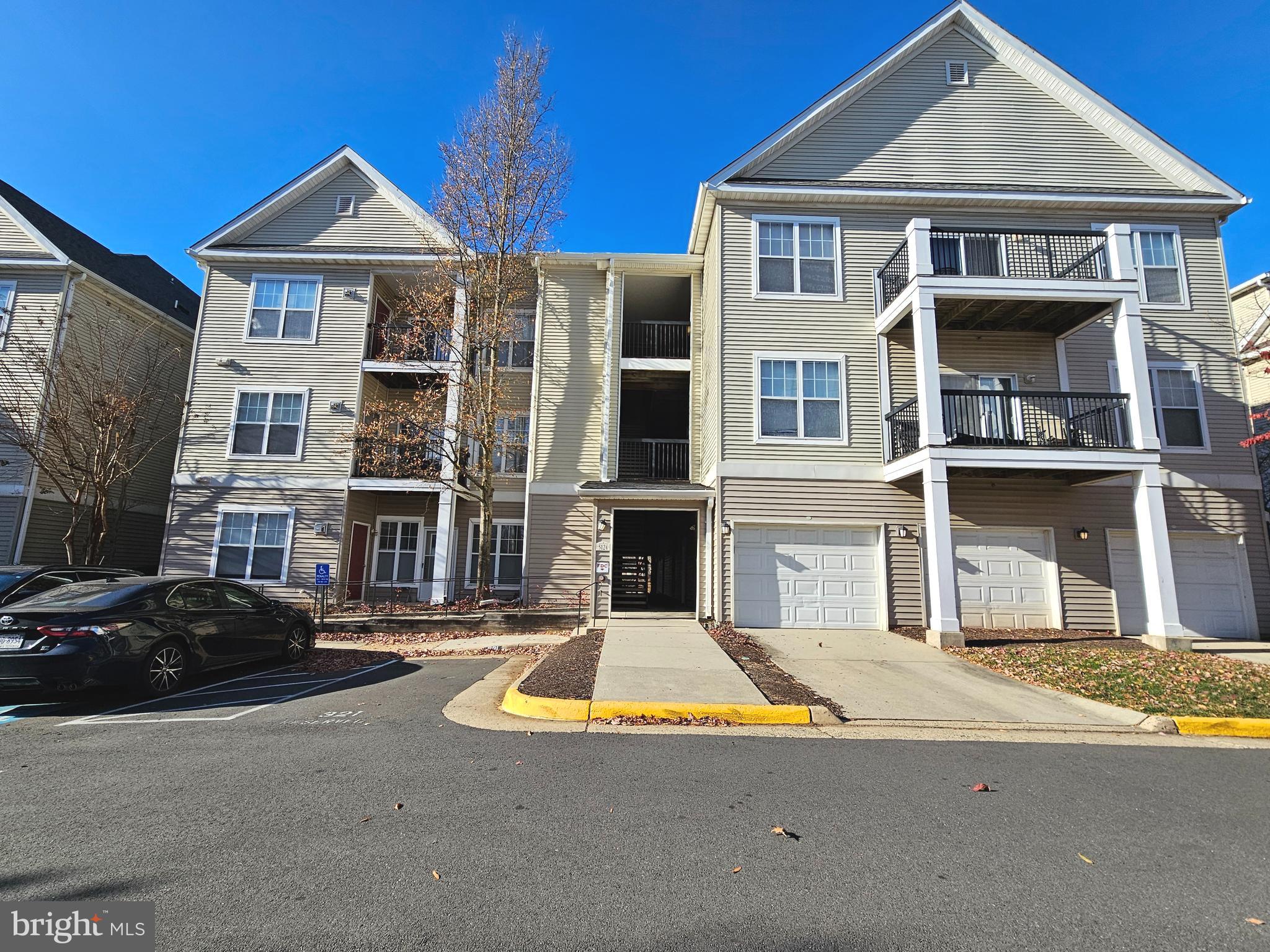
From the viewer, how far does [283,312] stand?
17531mm

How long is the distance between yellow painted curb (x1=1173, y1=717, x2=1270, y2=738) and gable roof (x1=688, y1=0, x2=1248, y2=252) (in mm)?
12164

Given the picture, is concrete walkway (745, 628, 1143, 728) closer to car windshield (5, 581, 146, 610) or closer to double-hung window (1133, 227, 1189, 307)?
car windshield (5, 581, 146, 610)

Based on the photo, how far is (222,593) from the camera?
8695mm

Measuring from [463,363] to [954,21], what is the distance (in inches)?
605

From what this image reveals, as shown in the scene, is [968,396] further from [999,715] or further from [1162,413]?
[999,715]

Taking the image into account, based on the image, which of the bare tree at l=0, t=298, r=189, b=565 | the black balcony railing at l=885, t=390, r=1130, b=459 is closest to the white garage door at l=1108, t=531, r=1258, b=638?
the black balcony railing at l=885, t=390, r=1130, b=459

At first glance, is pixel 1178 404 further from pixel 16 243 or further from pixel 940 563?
pixel 16 243

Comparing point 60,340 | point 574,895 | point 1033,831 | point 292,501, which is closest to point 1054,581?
point 1033,831

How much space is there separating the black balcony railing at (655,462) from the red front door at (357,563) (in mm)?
A: 7605

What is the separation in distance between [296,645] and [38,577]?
4084mm

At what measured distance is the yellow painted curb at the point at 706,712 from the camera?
6227 mm

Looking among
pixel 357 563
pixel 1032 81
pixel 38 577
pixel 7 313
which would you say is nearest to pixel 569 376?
pixel 357 563

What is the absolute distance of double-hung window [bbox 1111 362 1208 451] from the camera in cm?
1388

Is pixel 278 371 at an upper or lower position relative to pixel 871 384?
upper
